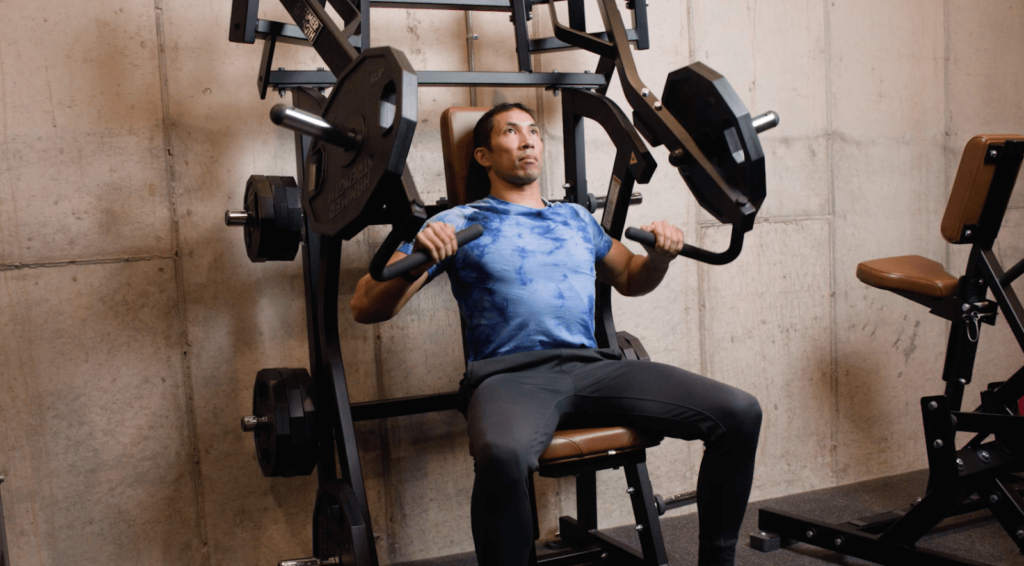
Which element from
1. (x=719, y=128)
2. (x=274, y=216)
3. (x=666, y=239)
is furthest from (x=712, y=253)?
(x=274, y=216)

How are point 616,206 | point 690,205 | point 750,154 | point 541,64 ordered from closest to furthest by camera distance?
point 750,154 < point 616,206 < point 541,64 < point 690,205

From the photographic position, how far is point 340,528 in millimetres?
1935

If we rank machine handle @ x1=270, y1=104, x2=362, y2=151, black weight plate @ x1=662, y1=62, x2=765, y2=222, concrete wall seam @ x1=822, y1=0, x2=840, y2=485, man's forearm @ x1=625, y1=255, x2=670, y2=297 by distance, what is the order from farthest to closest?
1. concrete wall seam @ x1=822, y1=0, x2=840, y2=485
2. man's forearm @ x1=625, y1=255, x2=670, y2=297
3. black weight plate @ x1=662, y1=62, x2=765, y2=222
4. machine handle @ x1=270, y1=104, x2=362, y2=151

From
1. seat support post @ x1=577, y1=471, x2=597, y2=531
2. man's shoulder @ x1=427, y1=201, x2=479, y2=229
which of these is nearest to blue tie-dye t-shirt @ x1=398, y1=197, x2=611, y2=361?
man's shoulder @ x1=427, y1=201, x2=479, y2=229

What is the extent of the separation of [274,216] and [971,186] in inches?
78.1

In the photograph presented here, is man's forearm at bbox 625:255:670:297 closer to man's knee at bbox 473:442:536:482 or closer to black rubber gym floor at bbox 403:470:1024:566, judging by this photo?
man's knee at bbox 473:442:536:482

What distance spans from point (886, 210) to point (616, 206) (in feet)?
5.18

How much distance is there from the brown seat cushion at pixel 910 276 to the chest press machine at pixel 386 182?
0.83 meters

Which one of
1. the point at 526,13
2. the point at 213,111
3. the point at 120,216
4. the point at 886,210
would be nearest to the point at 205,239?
the point at 120,216

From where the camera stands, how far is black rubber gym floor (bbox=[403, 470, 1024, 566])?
246 centimetres

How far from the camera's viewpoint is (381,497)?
257cm

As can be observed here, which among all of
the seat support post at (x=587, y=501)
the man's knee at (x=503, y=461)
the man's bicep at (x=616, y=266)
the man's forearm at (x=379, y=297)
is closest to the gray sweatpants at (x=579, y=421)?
the man's knee at (x=503, y=461)

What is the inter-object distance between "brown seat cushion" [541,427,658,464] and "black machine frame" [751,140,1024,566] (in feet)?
3.27

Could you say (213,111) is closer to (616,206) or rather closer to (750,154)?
(616,206)
